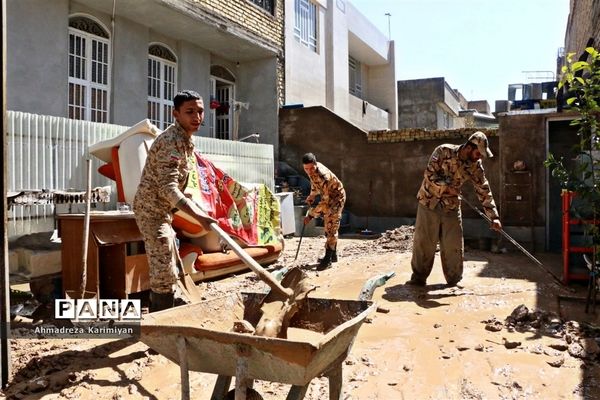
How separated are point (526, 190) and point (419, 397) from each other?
704 centimetres

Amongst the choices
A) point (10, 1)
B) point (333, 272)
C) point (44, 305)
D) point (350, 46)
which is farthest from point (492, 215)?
point (350, 46)

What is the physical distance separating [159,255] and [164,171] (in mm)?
653

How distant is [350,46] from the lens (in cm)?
2080

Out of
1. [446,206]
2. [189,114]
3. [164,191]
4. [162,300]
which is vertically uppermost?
[189,114]

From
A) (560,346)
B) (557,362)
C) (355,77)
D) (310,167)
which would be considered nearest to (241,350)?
(557,362)

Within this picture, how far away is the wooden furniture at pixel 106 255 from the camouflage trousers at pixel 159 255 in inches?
46.8

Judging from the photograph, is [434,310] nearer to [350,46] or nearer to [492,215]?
[492,215]

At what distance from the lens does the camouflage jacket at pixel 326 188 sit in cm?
732

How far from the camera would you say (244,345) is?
1942mm

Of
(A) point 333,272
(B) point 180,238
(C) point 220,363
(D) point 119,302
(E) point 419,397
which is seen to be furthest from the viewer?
(A) point 333,272

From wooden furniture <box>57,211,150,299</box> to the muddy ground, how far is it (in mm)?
839

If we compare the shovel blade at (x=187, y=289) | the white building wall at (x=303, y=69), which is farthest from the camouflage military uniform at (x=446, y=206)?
the white building wall at (x=303, y=69)

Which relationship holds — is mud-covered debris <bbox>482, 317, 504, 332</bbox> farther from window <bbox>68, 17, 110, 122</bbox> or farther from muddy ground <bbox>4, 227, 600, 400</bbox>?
window <bbox>68, 17, 110, 122</bbox>

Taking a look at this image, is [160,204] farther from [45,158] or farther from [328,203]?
[328,203]
